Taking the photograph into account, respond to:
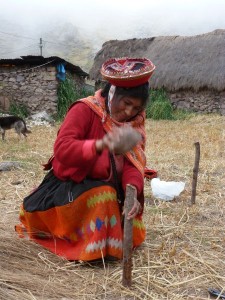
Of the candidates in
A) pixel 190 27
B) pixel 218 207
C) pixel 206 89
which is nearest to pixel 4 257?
pixel 218 207

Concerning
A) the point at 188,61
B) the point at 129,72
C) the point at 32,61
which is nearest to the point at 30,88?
the point at 32,61

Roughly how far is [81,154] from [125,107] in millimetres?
377

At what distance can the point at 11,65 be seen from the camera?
1381cm

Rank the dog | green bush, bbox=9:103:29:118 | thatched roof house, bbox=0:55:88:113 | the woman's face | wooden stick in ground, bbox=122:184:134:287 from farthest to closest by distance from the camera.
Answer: green bush, bbox=9:103:29:118, thatched roof house, bbox=0:55:88:113, the dog, the woman's face, wooden stick in ground, bbox=122:184:134:287

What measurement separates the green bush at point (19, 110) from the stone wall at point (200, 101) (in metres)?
5.07

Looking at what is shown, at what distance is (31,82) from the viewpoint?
1398 cm

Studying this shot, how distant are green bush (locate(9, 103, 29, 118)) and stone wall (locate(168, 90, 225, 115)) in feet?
16.6

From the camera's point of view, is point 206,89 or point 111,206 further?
point 206,89

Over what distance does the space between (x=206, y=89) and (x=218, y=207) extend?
11.7 m

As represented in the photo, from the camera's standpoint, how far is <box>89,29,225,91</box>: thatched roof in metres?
14.4

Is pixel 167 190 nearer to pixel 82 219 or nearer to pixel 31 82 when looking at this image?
pixel 82 219

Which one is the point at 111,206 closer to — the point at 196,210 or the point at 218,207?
the point at 196,210

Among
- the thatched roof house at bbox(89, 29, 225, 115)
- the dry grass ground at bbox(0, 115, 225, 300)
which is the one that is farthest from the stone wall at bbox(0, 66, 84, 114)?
the dry grass ground at bbox(0, 115, 225, 300)

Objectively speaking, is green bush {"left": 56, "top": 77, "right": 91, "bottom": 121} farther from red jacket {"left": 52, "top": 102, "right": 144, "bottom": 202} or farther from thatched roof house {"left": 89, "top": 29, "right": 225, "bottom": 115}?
red jacket {"left": 52, "top": 102, "right": 144, "bottom": 202}
